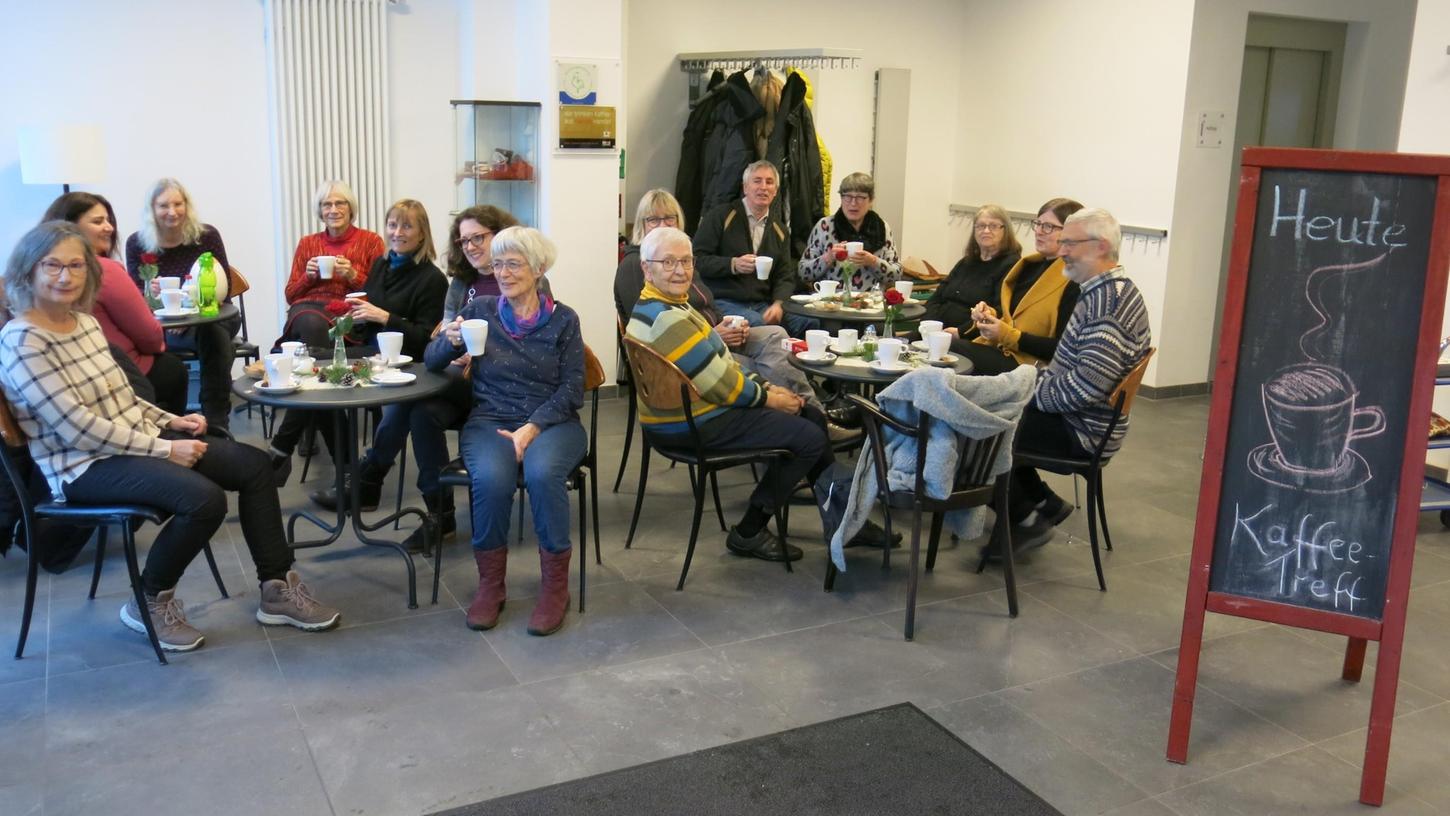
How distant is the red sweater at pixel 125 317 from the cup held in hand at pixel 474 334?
1304mm

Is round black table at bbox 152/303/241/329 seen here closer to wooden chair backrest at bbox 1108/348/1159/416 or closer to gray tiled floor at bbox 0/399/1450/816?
gray tiled floor at bbox 0/399/1450/816

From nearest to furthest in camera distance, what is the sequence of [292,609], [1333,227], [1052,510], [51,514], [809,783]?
[1333,227] < [809,783] < [51,514] < [292,609] < [1052,510]

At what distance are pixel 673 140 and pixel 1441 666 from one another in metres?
5.17

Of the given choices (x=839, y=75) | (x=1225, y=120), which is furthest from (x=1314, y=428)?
(x=839, y=75)

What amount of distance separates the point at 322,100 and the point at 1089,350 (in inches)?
175

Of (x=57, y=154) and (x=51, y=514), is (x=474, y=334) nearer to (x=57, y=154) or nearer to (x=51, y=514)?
(x=51, y=514)

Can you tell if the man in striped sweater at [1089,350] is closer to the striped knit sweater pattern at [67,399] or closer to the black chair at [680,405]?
the black chair at [680,405]

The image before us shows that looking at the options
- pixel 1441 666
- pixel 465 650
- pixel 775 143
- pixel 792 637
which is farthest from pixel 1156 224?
pixel 465 650

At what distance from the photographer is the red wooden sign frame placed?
271 centimetres

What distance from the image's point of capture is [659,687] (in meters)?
3.38

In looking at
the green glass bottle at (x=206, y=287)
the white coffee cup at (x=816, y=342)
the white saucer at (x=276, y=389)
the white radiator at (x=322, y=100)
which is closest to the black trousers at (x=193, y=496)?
the white saucer at (x=276, y=389)

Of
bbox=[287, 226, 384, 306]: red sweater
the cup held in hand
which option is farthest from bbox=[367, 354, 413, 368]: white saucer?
bbox=[287, 226, 384, 306]: red sweater

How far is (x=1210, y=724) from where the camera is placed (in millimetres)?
3260

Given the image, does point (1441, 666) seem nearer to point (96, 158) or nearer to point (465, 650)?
point (465, 650)
